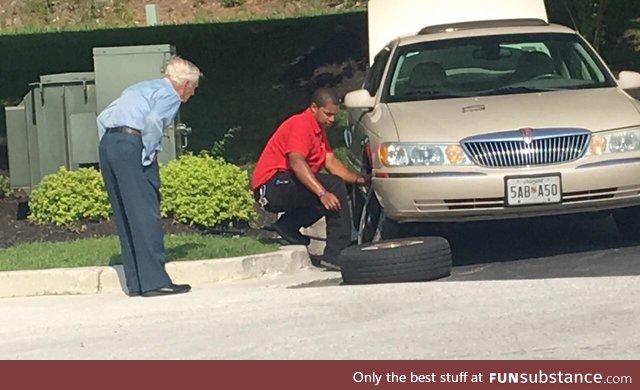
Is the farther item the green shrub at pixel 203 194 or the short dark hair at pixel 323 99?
the green shrub at pixel 203 194

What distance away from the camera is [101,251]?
31.6 feet

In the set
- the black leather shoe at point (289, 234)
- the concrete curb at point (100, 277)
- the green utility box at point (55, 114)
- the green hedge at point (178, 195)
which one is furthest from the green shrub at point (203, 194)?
the concrete curb at point (100, 277)

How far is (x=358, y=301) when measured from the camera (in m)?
7.90

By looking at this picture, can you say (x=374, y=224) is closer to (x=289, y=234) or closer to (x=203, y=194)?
(x=289, y=234)

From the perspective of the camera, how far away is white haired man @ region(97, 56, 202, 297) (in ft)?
27.0

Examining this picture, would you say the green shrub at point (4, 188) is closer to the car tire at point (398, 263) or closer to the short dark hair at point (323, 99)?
the short dark hair at point (323, 99)

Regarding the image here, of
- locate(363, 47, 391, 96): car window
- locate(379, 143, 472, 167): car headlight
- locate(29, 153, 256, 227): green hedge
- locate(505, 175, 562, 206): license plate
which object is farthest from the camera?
locate(29, 153, 256, 227): green hedge

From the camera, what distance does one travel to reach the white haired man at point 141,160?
824cm

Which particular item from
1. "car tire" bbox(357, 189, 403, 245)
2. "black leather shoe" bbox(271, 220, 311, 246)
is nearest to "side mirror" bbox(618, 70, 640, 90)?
"car tire" bbox(357, 189, 403, 245)

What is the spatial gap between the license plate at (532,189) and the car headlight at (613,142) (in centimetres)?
34

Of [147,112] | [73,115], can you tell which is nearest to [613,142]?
[147,112]

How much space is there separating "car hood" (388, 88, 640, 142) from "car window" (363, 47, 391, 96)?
106 centimetres

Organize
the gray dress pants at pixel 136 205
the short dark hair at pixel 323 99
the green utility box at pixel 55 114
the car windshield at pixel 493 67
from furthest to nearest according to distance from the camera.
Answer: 1. the green utility box at pixel 55 114
2. the car windshield at pixel 493 67
3. the short dark hair at pixel 323 99
4. the gray dress pants at pixel 136 205

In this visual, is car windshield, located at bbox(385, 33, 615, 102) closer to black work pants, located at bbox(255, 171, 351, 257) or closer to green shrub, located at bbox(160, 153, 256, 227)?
black work pants, located at bbox(255, 171, 351, 257)
